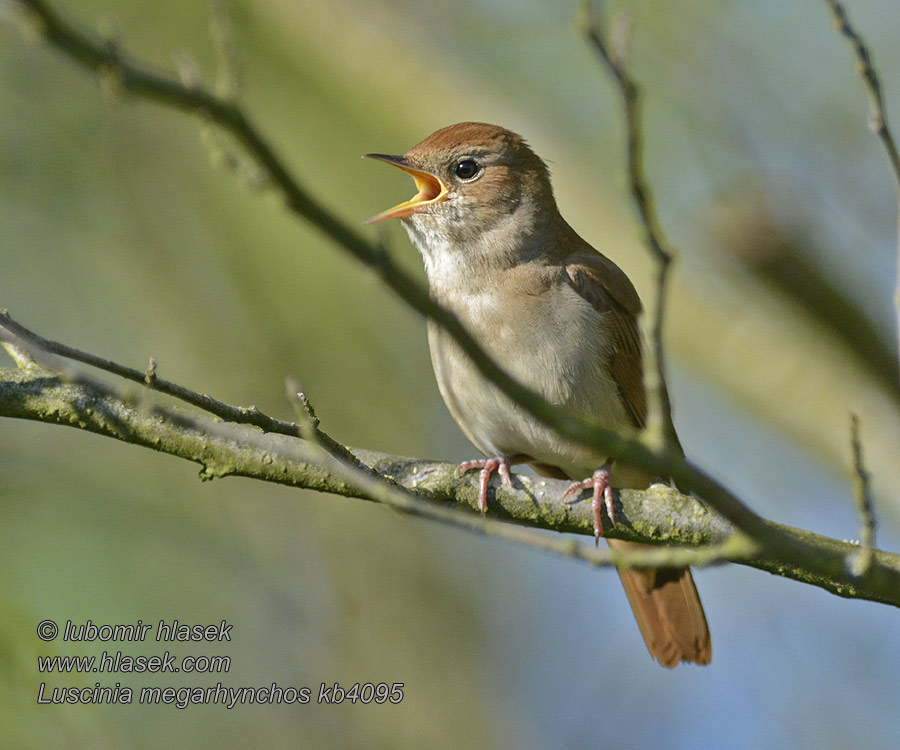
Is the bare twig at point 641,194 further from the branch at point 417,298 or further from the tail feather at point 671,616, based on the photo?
the tail feather at point 671,616

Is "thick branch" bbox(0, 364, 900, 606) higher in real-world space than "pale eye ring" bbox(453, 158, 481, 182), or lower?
lower

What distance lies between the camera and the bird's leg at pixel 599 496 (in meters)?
3.82

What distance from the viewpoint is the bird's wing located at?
478 centimetres

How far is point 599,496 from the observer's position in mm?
3859

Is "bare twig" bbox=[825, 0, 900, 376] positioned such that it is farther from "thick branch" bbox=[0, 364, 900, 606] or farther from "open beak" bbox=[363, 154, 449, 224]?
"open beak" bbox=[363, 154, 449, 224]

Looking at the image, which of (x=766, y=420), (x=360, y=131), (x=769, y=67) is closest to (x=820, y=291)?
(x=766, y=420)

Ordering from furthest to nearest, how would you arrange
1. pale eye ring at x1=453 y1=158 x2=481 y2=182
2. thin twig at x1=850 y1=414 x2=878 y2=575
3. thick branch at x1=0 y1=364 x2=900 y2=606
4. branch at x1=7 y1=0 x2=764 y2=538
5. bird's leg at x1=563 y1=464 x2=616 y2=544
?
pale eye ring at x1=453 y1=158 x2=481 y2=182 → bird's leg at x1=563 y1=464 x2=616 y2=544 → thick branch at x1=0 y1=364 x2=900 y2=606 → thin twig at x1=850 y1=414 x2=878 y2=575 → branch at x1=7 y1=0 x2=764 y2=538

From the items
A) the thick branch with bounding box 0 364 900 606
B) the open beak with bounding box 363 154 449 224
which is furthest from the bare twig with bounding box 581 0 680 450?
the open beak with bounding box 363 154 449 224

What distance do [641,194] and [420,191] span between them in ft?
11.2

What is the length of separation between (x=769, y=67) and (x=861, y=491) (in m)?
5.11

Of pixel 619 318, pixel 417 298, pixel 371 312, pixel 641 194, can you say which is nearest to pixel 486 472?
pixel 619 318

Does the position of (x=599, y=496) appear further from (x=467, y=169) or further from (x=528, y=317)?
(x=467, y=169)

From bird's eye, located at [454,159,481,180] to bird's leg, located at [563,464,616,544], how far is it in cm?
194

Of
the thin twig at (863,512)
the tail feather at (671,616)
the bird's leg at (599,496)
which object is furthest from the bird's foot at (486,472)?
the thin twig at (863,512)
